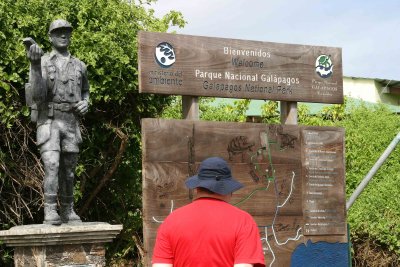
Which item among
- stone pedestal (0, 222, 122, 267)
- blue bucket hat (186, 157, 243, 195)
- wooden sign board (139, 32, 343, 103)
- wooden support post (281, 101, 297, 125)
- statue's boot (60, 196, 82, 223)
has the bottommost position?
stone pedestal (0, 222, 122, 267)

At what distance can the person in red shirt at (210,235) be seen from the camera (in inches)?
173

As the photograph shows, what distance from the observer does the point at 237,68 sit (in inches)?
346

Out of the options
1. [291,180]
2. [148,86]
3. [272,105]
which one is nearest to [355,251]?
[272,105]

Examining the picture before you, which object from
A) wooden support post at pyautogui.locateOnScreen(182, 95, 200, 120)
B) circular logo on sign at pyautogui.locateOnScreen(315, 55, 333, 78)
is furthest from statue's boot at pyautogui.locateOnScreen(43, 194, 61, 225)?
circular logo on sign at pyautogui.locateOnScreen(315, 55, 333, 78)

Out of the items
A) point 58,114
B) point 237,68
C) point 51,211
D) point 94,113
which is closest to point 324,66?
point 237,68

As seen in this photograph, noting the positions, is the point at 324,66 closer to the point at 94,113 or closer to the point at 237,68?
the point at 237,68

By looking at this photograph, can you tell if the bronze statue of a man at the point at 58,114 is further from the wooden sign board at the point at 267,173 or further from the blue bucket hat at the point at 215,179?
the blue bucket hat at the point at 215,179

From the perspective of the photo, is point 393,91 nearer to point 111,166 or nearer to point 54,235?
point 111,166

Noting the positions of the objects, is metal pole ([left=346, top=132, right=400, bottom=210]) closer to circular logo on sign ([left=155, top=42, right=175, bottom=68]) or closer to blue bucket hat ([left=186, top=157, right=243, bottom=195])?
circular logo on sign ([left=155, top=42, right=175, bottom=68])

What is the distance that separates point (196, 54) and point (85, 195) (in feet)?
7.93

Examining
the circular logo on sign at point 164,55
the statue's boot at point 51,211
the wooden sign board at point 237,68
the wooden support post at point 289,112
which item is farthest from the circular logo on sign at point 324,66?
the statue's boot at point 51,211

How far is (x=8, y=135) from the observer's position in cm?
895

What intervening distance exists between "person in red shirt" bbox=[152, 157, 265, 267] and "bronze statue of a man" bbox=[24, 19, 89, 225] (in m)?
2.53

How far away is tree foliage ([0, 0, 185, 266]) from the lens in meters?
8.75
